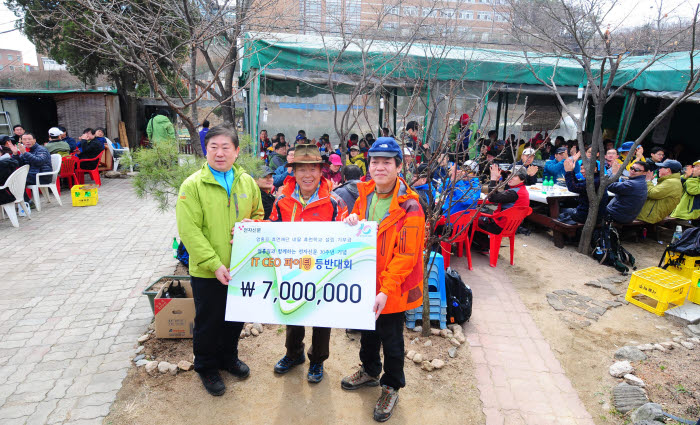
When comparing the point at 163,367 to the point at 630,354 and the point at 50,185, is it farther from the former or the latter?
the point at 50,185

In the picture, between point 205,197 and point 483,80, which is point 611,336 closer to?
point 205,197

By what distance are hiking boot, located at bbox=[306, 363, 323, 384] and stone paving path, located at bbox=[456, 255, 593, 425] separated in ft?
4.07

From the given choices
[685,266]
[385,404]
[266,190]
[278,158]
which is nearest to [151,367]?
[385,404]

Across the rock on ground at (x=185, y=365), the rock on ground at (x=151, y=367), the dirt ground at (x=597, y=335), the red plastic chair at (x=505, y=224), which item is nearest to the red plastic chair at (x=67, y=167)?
the rock on ground at (x=151, y=367)

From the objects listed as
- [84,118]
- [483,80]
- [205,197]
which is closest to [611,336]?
[205,197]

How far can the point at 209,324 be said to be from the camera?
9.15ft

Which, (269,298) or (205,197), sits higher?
(205,197)

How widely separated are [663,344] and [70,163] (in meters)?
11.4

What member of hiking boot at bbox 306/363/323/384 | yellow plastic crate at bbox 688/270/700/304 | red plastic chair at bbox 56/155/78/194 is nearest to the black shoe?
hiking boot at bbox 306/363/323/384

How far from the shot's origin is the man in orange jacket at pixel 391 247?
248 centimetres

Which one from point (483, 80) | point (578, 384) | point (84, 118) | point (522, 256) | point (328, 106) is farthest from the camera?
point (328, 106)

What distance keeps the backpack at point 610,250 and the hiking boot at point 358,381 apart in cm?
456

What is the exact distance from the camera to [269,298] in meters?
2.58

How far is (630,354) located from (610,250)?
277cm
